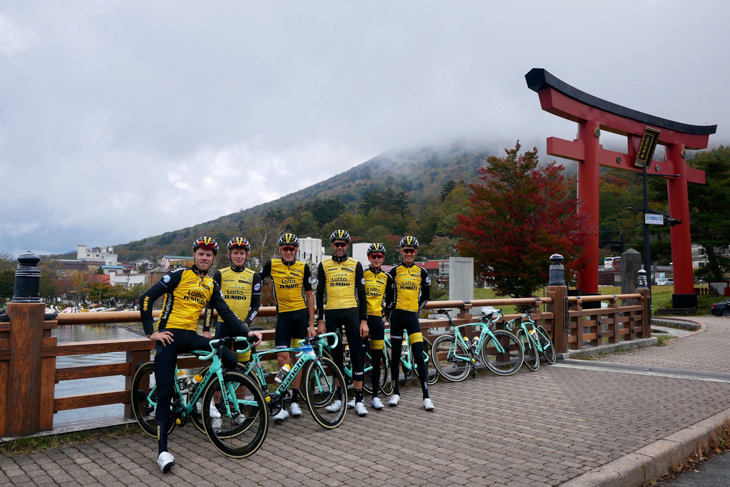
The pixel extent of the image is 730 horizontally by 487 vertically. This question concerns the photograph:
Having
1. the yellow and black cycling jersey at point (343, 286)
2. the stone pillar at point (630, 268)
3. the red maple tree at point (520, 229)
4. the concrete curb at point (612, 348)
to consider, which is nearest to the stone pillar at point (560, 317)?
the concrete curb at point (612, 348)

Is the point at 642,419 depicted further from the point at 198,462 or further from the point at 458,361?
the point at 198,462

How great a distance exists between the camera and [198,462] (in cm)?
416

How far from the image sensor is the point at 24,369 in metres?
4.48

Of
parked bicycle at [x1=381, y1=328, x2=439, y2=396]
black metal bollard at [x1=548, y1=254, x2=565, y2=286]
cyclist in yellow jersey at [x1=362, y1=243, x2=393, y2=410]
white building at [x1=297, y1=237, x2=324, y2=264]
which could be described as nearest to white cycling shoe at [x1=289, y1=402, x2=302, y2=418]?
cyclist in yellow jersey at [x1=362, y1=243, x2=393, y2=410]

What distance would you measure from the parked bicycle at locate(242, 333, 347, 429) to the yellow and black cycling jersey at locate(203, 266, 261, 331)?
513 mm

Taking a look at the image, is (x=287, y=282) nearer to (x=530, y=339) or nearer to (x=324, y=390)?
(x=324, y=390)

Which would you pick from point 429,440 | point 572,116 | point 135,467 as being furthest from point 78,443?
point 572,116

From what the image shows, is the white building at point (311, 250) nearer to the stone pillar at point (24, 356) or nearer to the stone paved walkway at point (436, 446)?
the stone paved walkway at point (436, 446)

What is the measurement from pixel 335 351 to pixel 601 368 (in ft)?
18.4

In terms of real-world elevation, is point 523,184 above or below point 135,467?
above

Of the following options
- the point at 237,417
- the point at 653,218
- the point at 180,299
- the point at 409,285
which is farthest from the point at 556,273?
the point at 653,218

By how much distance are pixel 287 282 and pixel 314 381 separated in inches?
44.5

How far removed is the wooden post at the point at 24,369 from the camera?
174 inches

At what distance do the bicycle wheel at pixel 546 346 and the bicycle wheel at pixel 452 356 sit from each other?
2056mm
